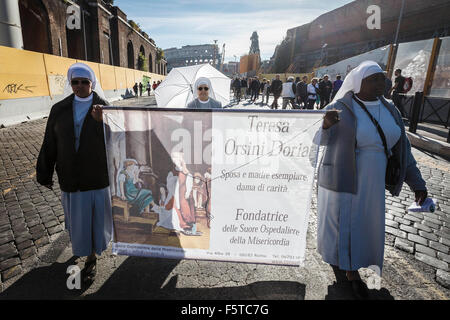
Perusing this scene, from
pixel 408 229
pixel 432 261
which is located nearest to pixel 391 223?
pixel 408 229

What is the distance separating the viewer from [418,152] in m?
7.70

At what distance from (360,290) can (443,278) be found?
1.01 meters

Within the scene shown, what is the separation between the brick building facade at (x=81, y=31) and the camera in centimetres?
1989

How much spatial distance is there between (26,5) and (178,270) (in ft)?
80.8

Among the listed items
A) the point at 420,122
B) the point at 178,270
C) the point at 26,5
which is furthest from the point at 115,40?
the point at 178,270

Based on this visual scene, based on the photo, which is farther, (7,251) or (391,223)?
(391,223)

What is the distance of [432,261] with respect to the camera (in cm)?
293

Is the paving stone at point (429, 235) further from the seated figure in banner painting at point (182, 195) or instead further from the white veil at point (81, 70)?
the white veil at point (81, 70)

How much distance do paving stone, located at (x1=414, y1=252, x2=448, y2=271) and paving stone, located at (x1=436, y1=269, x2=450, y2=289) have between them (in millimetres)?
79

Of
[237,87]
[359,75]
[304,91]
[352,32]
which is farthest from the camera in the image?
[352,32]

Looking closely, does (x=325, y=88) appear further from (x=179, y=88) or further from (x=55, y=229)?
(x=55, y=229)

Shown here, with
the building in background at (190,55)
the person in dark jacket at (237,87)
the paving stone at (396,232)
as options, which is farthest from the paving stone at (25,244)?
the building in background at (190,55)

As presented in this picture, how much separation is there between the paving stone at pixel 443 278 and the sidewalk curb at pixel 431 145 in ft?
19.5
